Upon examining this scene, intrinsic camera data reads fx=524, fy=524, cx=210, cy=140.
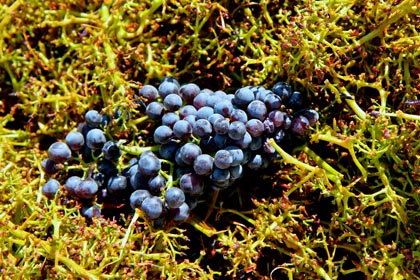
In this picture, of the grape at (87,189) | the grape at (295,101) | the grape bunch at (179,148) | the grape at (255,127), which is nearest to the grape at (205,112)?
the grape bunch at (179,148)

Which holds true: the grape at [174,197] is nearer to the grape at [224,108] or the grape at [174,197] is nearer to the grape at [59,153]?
the grape at [224,108]

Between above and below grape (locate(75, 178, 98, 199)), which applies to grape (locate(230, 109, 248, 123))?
above

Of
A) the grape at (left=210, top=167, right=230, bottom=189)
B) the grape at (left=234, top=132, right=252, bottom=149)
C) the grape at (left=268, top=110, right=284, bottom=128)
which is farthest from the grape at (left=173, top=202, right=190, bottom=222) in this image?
the grape at (left=268, top=110, right=284, bottom=128)

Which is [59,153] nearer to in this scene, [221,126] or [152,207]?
[152,207]

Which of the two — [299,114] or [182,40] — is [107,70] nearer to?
[182,40]

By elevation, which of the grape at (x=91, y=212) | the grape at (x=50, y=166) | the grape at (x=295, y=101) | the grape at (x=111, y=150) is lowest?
the grape at (x=91, y=212)

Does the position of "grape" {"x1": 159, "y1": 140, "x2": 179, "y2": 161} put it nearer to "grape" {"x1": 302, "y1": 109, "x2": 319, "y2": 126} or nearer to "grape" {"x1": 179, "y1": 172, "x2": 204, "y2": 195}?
"grape" {"x1": 179, "y1": 172, "x2": 204, "y2": 195}
